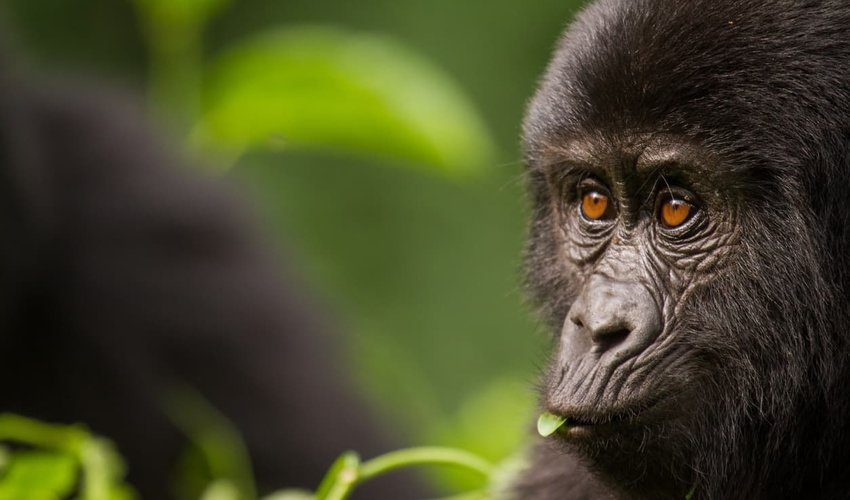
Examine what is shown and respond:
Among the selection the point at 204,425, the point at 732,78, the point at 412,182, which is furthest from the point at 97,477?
the point at 412,182

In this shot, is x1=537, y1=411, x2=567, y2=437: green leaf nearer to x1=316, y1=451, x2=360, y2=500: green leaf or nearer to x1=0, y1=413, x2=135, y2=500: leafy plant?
x1=316, y1=451, x2=360, y2=500: green leaf

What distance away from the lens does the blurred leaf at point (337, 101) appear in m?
4.52

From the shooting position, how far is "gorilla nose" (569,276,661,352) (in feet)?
8.25

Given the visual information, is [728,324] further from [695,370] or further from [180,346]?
[180,346]

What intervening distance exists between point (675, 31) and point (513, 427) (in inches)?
93.1

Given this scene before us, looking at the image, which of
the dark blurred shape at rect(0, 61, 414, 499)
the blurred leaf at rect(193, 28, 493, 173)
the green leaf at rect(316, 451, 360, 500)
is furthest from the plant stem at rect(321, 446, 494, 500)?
the dark blurred shape at rect(0, 61, 414, 499)

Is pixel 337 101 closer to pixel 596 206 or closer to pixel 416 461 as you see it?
pixel 596 206

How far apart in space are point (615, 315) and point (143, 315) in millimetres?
3059

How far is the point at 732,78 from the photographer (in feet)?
8.20

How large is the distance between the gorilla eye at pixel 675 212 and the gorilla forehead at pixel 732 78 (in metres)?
0.13

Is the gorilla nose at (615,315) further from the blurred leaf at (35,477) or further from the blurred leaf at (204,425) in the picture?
the blurred leaf at (204,425)

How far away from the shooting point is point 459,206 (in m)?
10.1

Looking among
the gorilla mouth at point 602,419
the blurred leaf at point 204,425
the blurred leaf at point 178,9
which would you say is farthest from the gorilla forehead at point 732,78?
the blurred leaf at point 178,9

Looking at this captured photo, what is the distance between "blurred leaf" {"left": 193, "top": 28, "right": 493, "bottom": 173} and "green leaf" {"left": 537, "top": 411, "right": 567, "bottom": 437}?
6.46 feet
